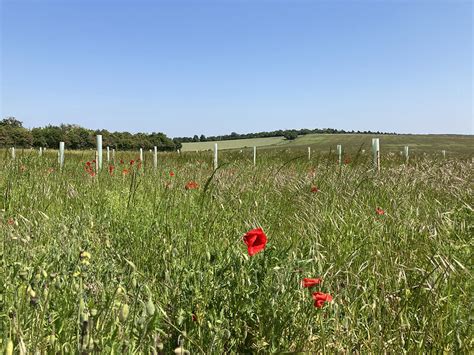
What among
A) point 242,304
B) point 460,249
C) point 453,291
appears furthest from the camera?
point 460,249

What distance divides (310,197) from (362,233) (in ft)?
2.36

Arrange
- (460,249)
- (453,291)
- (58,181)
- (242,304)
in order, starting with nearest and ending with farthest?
1. (242,304)
2. (453,291)
3. (460,249)
4. (58,181)

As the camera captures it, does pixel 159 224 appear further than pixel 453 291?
Yes

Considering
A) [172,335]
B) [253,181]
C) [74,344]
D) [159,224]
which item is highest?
[253,181]

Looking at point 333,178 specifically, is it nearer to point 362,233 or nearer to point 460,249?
point 362,233

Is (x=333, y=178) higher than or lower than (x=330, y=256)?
higher

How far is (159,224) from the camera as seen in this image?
108 inches

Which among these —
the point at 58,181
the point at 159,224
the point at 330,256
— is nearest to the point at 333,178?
the point at 330,256

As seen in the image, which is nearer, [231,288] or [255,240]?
[255,240]

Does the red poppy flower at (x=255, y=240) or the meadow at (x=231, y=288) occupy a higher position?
the red poppy flower at (x=255, y=240)

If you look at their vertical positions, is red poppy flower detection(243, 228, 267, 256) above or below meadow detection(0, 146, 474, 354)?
above

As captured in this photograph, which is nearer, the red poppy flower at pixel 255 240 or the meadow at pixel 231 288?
the meadow at pixel 231 288

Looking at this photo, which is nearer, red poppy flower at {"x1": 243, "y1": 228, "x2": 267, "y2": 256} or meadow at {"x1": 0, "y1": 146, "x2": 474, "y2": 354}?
meadow at {"x1": 0, "y1": 146, "x2": 474, "y2": 354}

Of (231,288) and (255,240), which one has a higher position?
(255,240)
